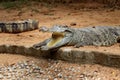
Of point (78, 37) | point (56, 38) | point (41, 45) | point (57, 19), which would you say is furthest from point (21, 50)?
point (57, 19)

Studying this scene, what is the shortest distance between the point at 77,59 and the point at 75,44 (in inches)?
18.1

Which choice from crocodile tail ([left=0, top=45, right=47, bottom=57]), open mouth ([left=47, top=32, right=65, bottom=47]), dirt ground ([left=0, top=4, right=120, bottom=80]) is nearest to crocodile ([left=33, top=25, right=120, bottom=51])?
open mouth ([left=47, top=32, right=65, bottom=47])

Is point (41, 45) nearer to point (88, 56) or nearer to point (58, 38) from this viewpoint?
point (58, 38)

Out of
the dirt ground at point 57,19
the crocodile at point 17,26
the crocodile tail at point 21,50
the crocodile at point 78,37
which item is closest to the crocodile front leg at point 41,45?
the crocodile at point 78,37

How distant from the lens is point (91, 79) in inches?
253

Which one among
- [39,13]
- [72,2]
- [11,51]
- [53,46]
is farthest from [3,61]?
[72,2]

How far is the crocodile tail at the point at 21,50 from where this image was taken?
766cm

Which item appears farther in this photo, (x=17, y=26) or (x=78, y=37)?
(x=17, y=26)

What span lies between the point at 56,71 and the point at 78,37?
0.83 meters

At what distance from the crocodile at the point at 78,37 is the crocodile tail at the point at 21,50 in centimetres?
14

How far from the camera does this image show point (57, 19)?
1099 cm

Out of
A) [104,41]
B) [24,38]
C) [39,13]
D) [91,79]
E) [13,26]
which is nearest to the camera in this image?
[91,79]

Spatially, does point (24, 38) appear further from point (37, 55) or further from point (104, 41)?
point (104, 41)

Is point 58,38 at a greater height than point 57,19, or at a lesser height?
greater
